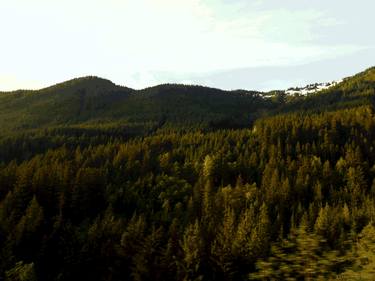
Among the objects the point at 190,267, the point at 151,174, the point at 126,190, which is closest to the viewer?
the point at 190,267

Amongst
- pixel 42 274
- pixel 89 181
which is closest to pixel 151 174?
pixel 89 181

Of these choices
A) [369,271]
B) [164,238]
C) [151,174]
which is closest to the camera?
[369,271]

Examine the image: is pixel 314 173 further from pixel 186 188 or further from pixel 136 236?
pixel 136 236

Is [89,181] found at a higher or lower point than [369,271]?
lower

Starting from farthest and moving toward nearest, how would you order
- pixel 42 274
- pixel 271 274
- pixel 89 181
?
1. pixel 89 181
2. pixel 42 274
3. pixel 271 274

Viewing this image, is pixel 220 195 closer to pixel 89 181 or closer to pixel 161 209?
pixel 161 209

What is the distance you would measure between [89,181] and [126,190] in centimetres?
1533

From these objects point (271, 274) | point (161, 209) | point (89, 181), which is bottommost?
point (161, 209)

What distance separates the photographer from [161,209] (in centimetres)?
16075

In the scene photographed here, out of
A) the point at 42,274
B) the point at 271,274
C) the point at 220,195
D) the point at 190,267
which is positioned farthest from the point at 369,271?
the point at 220,195

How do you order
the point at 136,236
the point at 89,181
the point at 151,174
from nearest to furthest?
1. the point at 136,236
2. the point at 89,181
3. the point at 151,174

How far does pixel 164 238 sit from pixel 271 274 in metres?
97.7

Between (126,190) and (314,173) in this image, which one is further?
(314,173)

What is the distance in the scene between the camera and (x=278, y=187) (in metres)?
164
